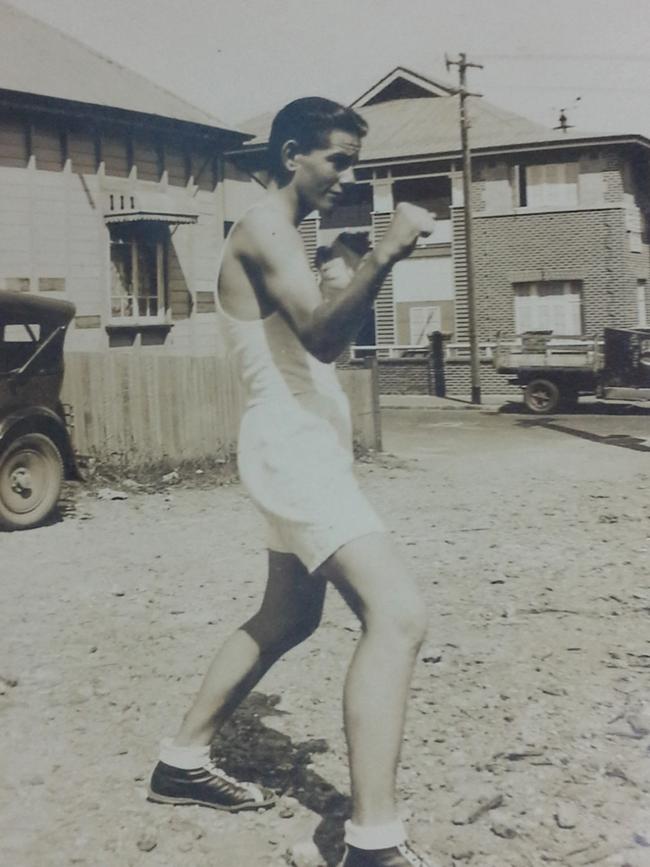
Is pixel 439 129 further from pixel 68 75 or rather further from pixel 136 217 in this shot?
pixel 68 75

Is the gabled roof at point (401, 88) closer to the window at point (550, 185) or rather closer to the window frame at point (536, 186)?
the window frame at point (536, 186)

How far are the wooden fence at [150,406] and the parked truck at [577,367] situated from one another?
28.3ft

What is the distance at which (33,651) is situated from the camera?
416cm

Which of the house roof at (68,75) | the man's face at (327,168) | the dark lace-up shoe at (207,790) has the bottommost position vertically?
the dark lace-up shoe at (207,790)

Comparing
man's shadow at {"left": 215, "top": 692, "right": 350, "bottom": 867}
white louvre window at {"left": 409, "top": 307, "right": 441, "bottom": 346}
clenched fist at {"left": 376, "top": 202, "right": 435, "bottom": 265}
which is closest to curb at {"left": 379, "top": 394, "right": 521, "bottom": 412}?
white louvre window at {"left": 409, "top": 307, "right": 441, "bottom": 346}

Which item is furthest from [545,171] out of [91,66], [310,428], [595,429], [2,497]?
[310,428]

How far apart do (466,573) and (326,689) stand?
2.00 metres

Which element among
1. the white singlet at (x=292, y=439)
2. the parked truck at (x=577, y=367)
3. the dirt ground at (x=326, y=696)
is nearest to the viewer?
the white singlet at (x=292, y=439)

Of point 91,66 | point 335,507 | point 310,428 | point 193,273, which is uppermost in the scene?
point 91,66

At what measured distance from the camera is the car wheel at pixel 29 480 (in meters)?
7.06

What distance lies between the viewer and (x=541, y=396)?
17.4 metres

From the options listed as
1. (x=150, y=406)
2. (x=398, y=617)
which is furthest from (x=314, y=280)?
(x=150, y=406)

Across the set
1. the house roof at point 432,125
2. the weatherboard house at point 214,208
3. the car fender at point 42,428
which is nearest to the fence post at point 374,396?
the weatherboard house at point 214,208

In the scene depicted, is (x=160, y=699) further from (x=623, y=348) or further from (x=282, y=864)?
(x=623, y=348)
